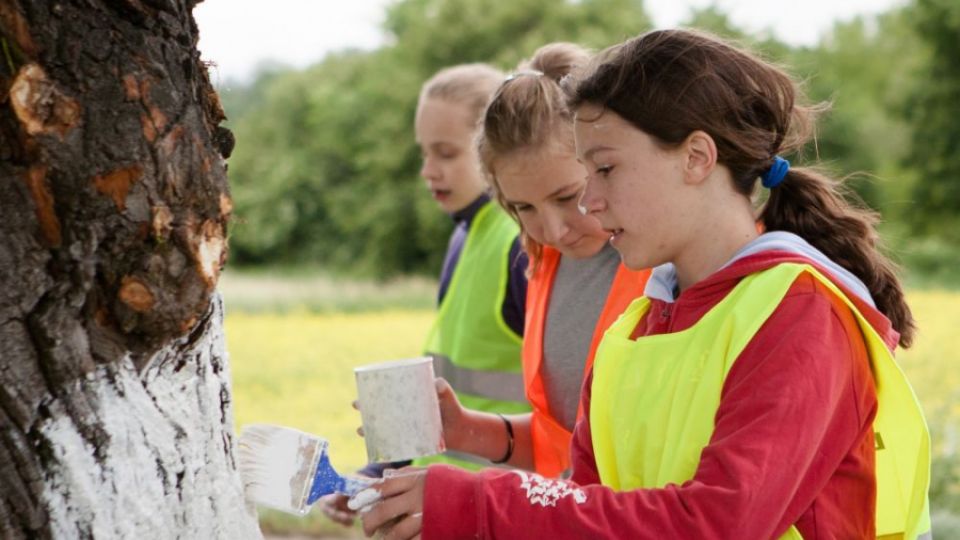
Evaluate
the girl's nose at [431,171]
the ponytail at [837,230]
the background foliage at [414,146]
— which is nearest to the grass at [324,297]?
the background foliage at [414,146]

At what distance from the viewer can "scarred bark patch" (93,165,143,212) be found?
1.62 meters

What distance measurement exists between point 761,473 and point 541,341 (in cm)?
123

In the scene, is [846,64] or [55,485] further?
[846,64]

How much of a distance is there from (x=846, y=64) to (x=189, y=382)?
41.7 meters

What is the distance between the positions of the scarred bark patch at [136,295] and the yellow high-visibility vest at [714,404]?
0.77 m

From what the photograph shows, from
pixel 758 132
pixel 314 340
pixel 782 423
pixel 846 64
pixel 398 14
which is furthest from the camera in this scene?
pixel 846 64

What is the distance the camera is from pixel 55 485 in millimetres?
1678

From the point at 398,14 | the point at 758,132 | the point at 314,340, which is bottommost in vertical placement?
the point at 314,340

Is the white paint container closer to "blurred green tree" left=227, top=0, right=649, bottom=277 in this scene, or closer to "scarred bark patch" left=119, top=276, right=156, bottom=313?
"scarred bark patch" left=119, top=276, right=156, bottom=313

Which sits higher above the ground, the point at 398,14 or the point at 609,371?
the point at 398,14

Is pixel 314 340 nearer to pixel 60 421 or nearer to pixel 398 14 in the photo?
pixel 60 421

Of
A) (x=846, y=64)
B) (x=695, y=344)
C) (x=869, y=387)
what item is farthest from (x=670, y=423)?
(x=846, y=64)

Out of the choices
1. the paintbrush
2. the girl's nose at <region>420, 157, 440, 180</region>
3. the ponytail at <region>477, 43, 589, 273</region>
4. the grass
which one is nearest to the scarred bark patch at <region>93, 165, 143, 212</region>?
the paintbrush

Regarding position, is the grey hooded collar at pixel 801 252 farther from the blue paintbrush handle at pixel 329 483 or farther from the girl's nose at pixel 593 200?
the blue paintbrush handle at pixel 329 483
